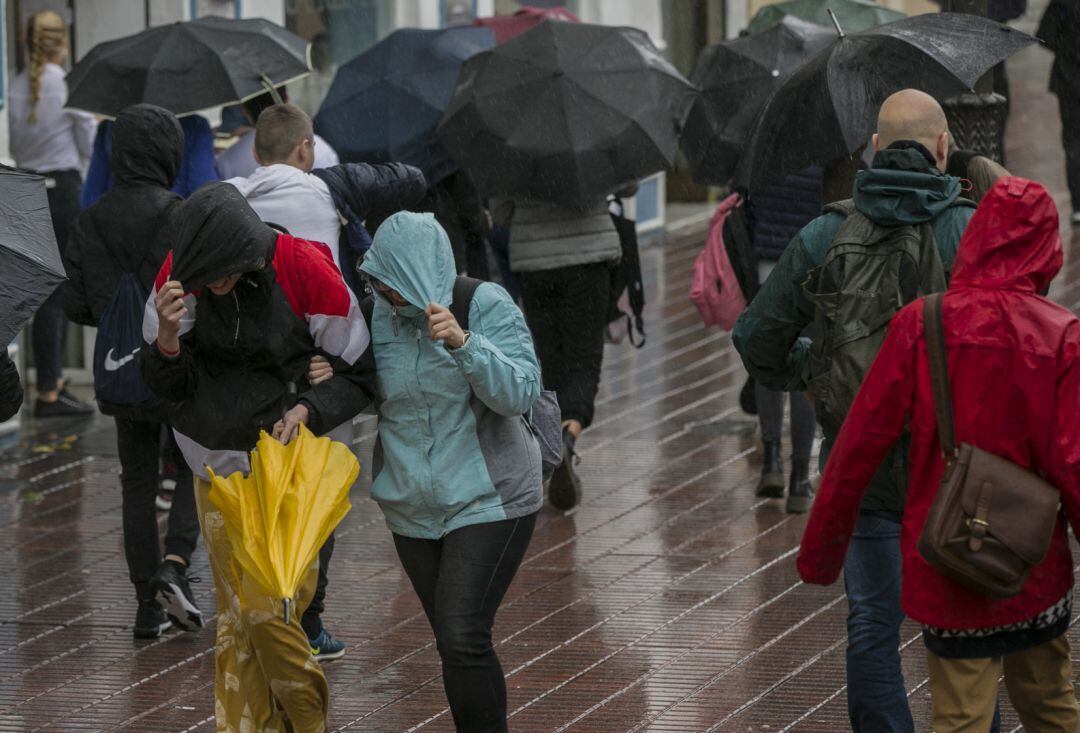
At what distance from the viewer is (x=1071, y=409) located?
4.68 meters

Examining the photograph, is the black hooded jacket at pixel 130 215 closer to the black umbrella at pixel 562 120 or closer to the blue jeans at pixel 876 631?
the black umbrella at pixel 562 120

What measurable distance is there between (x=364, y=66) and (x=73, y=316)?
2.98 m

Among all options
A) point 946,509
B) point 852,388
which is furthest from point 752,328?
point 946,509

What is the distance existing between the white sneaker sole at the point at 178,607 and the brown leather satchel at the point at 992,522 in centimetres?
352

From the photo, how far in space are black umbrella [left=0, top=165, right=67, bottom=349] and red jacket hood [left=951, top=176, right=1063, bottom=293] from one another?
254 cm

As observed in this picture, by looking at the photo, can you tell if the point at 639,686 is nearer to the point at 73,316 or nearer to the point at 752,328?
the point at 752,328

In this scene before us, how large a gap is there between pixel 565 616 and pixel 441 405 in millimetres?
2382

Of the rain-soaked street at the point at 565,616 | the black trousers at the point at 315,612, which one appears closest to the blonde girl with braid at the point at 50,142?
the rain-soaked street at the point at 565,616

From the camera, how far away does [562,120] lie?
30.1 feet

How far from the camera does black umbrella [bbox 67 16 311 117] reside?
30.8ft

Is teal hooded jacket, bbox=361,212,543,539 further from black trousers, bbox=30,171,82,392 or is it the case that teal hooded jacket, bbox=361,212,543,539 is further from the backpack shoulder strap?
black trousers, bbox=30,171,82,392

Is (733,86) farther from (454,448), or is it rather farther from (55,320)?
(454,448)

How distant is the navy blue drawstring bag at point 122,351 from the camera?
720 centimetres

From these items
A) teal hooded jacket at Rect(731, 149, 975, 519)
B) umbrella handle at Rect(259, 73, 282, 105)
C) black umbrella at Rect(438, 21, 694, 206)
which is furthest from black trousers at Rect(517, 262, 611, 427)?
teal hooded jacket at Rect(731, 149, 975, 519)
